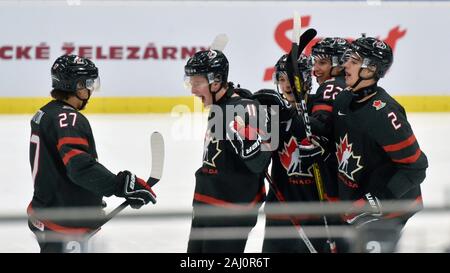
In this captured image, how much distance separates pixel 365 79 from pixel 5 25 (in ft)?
12.1

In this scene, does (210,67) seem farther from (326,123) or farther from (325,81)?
(325,81)

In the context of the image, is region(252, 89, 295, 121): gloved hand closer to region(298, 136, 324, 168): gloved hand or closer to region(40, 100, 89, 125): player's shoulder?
region(298, 136, 324, 168): gloved hand

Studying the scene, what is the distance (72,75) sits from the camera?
117 inches

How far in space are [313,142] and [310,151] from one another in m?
0.03

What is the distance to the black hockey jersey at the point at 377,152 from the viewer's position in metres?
2.89

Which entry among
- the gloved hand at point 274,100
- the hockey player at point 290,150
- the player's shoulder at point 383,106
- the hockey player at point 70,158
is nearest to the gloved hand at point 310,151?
the hockey player at point 290,150

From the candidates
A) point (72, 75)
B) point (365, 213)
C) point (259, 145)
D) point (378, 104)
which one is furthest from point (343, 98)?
point (72, 75)

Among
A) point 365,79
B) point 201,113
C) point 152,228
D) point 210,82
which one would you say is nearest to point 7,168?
point 201,113

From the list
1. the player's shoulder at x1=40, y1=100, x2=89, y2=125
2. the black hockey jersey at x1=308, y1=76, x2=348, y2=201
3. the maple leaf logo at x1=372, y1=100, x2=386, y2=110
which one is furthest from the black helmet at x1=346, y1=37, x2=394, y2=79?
the player's shoulder at x1=40, y1=100, x2=89, y2=125

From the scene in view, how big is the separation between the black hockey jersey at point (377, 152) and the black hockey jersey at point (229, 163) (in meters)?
0.28

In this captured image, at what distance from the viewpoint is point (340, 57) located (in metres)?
3.43

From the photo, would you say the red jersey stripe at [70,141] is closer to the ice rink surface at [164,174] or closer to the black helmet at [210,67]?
the ice rink surface at [164,174]

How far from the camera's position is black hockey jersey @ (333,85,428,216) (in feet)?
9.47
